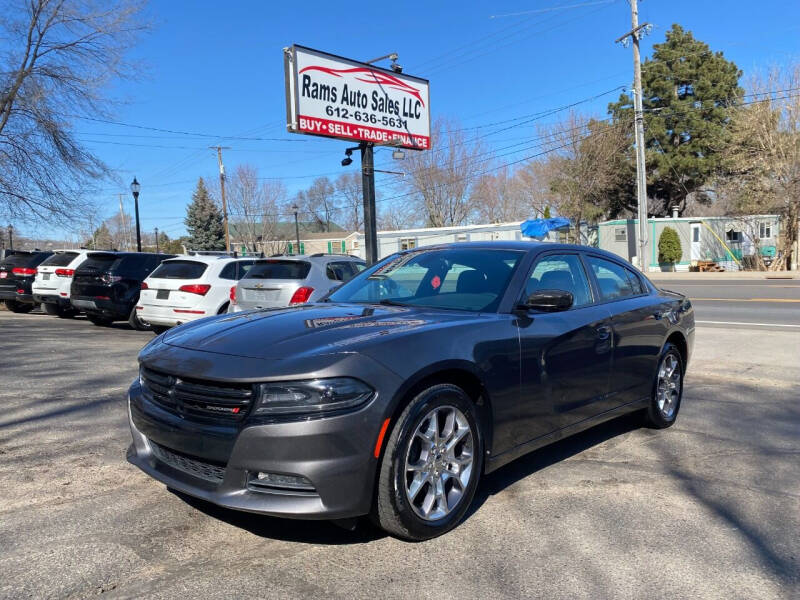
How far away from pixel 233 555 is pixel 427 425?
113 cm

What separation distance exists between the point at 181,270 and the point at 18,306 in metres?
8.98

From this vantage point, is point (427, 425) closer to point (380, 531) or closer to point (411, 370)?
point (411, 370)

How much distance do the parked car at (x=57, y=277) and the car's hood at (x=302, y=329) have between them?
1148 centimetres

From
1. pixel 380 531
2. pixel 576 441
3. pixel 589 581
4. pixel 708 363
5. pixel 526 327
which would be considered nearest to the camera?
pixel 589 581

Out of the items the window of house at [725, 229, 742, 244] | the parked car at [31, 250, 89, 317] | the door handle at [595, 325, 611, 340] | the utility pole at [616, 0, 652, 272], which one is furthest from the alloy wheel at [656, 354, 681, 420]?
the window of house at [725, 229, 742, 244]

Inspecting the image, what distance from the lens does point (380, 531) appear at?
337 centimetres

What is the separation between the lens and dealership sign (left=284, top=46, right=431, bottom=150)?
14.9m

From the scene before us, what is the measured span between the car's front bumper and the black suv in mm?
10106

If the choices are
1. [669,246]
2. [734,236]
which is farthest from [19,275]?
[734,236]

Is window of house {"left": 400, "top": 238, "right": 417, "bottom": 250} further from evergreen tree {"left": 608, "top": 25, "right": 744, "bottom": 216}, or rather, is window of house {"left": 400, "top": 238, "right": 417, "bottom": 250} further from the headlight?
the headlight

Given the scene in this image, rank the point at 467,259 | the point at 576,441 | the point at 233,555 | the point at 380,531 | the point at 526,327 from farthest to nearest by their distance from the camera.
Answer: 1. the point at 576,441
2. the point at 467,259
3. the point at 526,327
4. the point at 380,531
5. the point at 233,555

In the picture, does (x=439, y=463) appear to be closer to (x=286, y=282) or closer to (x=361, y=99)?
(x=286, y=282)

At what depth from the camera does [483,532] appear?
11.0ft

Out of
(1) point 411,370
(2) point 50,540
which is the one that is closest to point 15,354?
(2) point 50,540
